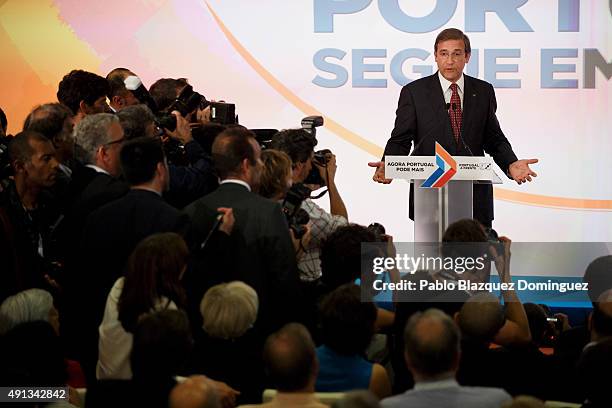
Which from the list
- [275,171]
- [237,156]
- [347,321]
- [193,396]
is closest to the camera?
[193,396]

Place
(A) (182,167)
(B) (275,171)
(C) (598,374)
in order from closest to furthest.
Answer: (C) (598,374), (B) (275,171), (A) (182,167)

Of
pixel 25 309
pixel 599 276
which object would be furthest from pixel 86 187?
pixel 599 276

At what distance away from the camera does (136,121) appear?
187 inches

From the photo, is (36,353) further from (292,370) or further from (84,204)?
(292,370)

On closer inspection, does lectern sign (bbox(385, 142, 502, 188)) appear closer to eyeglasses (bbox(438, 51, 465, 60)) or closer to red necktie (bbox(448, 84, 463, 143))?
red necktie (bbox(448, 84, 463, 143))

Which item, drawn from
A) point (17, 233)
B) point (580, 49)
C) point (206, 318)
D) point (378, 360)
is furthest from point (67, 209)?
point (580, 49)

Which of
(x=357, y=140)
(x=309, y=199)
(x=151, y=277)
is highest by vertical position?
(x=357, y=140)

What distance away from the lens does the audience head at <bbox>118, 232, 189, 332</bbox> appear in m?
3.74

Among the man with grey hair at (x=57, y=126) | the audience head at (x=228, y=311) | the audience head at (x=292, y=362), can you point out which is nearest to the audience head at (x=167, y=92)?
the man with grey hair at (x=57, y=126)

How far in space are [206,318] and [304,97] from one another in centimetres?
474

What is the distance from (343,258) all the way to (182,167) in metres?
0.94

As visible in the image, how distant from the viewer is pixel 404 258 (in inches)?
222

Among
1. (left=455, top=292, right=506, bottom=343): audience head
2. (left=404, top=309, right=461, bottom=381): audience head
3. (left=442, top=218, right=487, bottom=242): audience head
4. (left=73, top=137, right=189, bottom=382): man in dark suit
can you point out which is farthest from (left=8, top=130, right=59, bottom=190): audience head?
(left=404, top=309, right=461, bottom=381): audience head

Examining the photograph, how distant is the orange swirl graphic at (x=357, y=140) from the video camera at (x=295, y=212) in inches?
139
